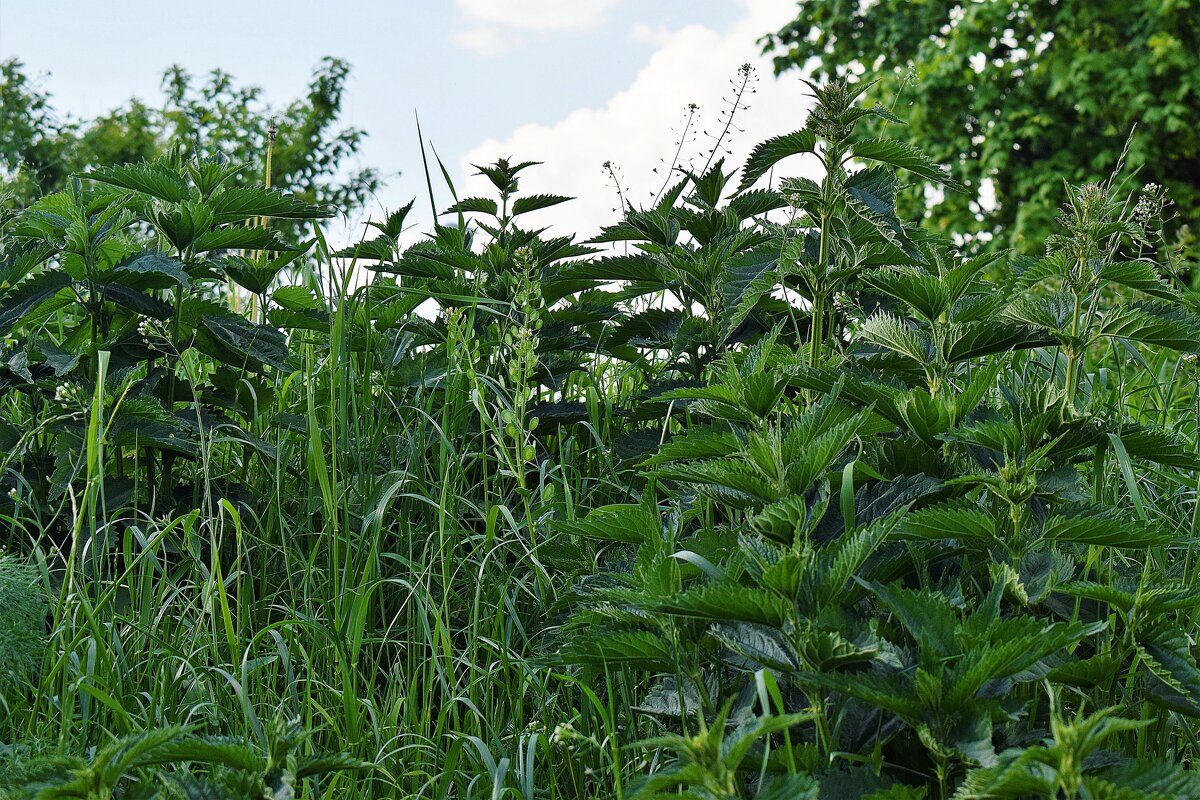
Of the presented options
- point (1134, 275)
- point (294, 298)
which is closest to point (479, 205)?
point (294, 298)

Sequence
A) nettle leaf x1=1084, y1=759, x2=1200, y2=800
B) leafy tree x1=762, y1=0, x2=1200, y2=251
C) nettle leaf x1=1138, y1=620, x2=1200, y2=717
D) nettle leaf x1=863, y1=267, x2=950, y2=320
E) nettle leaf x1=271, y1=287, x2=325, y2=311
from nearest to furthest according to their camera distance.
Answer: nettle leaf x1=1084, y1=759, x2=1200, y2=800, nettle leaf x1=1138, y1=620, x2=1200, y2=717, nettle leaf x1=863, y1=267, x2=950, y2=320, nettle leaf x1=271, y1=287, x2=325, y2=311, leafy tree x1=762, y1=0, x2=1200, y2=251

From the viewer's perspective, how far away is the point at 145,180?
8.61 feet

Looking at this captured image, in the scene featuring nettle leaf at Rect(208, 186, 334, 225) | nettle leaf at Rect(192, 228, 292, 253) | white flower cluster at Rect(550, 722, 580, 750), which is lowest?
white flower cluster at Rect(550, 722, 580, 750)

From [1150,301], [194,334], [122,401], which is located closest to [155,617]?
[122,401]

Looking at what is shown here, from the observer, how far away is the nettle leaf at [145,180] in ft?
8.59

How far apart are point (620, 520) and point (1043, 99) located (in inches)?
494

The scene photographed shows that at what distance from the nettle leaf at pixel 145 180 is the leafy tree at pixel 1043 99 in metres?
10.0

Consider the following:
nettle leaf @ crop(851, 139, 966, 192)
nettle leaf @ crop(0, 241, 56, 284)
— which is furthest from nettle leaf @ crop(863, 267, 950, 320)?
nettle leaf @ crop(0, 241, 56, 284)

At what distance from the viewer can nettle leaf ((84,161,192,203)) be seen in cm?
262

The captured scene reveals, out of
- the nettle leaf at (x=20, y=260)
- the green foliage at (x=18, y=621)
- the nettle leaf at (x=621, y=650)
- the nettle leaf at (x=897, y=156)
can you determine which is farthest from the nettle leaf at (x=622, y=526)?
the nettle leaf at (x=20, y=260)

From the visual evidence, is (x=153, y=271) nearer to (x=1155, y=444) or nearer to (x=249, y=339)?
(x=249, y=339)

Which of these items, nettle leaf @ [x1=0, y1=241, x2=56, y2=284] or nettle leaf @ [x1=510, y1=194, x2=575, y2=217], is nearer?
nettle leaf @ [x1=0, y1=241, x2=56, y2=284]

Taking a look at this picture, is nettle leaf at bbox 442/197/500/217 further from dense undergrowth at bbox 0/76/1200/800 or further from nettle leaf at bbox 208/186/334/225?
nettle leaf at bbox 208/186/334/225

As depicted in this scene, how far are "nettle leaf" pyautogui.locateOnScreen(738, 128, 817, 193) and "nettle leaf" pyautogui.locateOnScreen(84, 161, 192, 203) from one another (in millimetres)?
1432
